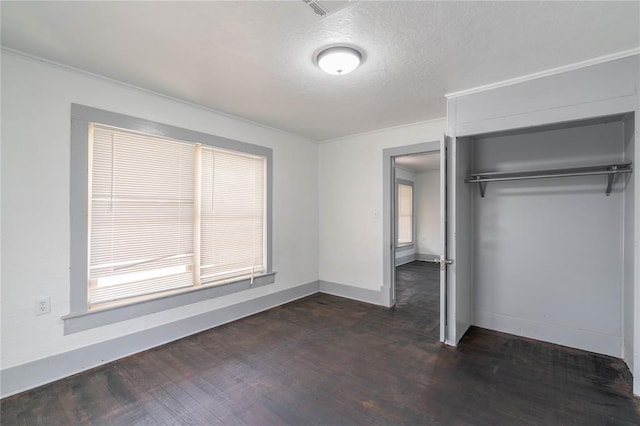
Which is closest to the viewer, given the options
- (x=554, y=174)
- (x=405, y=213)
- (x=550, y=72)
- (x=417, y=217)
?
(x=550, y=72)

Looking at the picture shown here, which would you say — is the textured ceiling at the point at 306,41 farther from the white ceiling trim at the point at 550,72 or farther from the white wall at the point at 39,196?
the white wall at the point at 39,196

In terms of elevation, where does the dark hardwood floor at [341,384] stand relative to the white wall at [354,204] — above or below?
below

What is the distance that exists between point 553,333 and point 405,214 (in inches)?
200

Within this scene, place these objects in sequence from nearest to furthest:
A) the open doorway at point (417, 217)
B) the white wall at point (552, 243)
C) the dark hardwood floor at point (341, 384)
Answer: the dark hardwood floor at point (341, 384)
the white wall at point (552, 243)
the open doorway at point (417, 217)

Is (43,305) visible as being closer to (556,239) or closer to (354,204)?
(354,204)

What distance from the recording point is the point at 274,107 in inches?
131

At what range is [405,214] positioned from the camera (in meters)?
7.90

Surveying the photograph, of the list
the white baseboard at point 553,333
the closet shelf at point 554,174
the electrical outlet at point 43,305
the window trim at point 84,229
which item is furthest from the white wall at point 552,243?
the electrical outlet at point 43,305

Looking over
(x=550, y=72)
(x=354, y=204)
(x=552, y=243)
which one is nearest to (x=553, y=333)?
(x=552, y=243)

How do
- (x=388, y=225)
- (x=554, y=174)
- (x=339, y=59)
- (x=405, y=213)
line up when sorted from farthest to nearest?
1. (x=405, y=213)
2. (x=388, y=225)
3. (x=554, y=174)
4. (x=339, y=59)

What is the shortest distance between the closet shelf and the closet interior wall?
10 cm

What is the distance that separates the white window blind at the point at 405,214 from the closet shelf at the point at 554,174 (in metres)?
4.21

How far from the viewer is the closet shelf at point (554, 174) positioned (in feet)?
8.17

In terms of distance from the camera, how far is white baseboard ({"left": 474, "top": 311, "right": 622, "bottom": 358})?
2.70m
